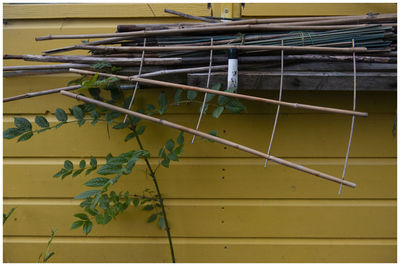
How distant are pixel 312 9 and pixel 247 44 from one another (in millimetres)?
372

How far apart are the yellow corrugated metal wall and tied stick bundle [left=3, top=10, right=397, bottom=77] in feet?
0.57

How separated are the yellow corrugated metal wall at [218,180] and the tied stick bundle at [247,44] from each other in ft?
0.57

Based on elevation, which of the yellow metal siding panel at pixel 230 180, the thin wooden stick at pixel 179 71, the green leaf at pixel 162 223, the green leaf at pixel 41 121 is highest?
the thin wooden stick at pixel 179 71

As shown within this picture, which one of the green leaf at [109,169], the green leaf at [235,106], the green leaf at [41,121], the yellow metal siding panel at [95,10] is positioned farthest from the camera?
the yellow metal siding panel at [95,10]

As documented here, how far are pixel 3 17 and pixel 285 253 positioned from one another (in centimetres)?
152

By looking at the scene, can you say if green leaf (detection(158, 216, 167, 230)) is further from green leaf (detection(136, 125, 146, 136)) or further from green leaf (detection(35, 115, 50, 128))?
green leaf (detection(35, 115, 50, 128))

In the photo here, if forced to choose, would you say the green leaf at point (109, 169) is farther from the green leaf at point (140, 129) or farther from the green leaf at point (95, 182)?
the green leaf at point (140, 129)

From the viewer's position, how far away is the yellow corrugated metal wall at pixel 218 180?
134 centimetres

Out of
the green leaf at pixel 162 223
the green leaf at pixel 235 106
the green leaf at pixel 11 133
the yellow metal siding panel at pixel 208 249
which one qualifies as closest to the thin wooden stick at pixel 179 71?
the green leaf at pixel 235 106

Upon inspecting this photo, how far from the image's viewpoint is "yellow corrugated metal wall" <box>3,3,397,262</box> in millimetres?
1336

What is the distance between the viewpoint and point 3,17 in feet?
4.43

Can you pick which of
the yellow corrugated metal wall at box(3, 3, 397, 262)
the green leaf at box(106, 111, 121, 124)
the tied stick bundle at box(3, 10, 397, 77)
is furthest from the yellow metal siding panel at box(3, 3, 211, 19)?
the green leaf at box(106, 111, 121, 124)

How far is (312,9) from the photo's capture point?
1.30 m

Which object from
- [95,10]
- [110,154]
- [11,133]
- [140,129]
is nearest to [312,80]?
[140,129]
